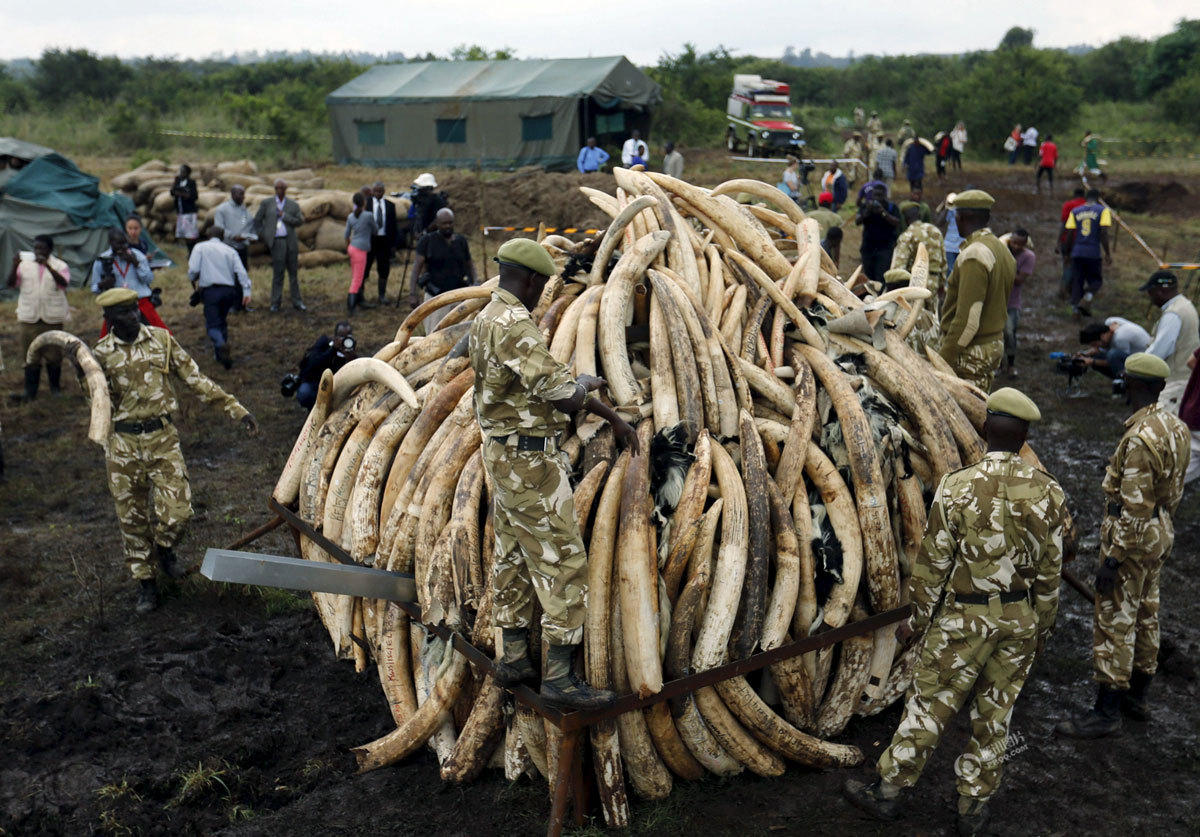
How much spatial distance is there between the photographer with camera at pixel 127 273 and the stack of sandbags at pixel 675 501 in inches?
236

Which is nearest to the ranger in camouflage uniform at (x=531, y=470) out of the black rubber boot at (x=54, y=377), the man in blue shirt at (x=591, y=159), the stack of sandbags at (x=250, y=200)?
the black rubber boot at (x=54, y=377)

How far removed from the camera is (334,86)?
40.2m

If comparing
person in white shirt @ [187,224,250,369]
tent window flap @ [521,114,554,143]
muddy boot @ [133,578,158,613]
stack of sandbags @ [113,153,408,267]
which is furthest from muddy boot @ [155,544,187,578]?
tent window flap @ [521,114,554,143]

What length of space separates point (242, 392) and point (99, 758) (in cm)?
701

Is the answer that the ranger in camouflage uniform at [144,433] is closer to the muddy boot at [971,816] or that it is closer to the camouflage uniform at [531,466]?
the camouflage uniform at [531,466]

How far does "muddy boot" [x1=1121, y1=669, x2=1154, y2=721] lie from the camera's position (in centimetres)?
546

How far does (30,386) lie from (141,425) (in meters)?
5.62

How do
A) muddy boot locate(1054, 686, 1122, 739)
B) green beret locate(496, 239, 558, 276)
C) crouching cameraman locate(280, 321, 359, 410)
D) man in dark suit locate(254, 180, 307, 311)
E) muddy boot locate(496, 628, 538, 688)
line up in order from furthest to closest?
man in dark suit locate(254, 180, 307, 311) < crouching cameraman locate(280, 321, 359, 410) < muddy boot locate(1054, 686, 1122, 739) < muddy boot locate(496, 628, 538, 688) < green beret locate(496, 239, 558, 276)

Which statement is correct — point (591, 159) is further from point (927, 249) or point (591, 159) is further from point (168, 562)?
point (168, 562)

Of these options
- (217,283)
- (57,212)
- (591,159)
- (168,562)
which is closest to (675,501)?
(168,562)

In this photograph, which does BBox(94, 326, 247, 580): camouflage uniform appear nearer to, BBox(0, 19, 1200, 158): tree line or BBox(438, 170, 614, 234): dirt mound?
BBox(438, 170, 614, 234): dirt mound

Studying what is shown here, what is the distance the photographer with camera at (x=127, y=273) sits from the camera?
432 inches

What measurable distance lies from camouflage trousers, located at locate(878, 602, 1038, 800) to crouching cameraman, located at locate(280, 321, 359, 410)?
621cm

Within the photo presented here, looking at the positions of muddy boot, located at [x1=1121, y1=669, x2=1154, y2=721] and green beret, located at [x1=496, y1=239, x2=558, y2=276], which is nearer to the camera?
green beret, located at [x1=496, y1=239, x2=558, y2=276]
